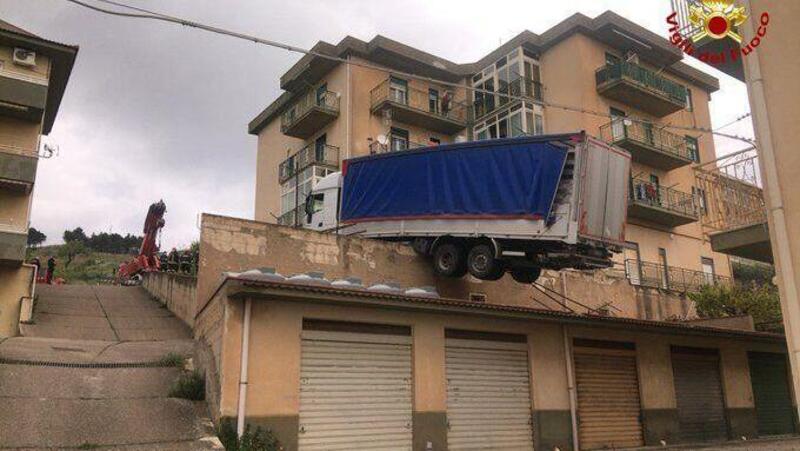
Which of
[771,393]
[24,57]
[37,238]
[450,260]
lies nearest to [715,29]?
[450,260]

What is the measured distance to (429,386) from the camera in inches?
544

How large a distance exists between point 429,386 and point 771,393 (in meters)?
14.5

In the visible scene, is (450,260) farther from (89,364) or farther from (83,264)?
(83,264)

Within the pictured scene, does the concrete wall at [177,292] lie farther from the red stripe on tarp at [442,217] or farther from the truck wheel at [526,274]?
the truck wheel at [526,274]

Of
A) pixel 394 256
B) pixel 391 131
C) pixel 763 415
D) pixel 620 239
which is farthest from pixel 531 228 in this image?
pixel 391 131

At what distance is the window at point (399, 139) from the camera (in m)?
33.1

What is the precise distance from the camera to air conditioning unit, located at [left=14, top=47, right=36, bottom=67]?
23.6 meters

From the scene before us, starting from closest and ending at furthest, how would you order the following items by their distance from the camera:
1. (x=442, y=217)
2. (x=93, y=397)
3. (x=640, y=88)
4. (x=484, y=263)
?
(x=93, y=397), (x=484, y=263), (x=442, y=217), (x=640, y=88)

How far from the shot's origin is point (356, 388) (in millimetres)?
13102

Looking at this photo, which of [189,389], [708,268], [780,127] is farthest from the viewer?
[708,268]

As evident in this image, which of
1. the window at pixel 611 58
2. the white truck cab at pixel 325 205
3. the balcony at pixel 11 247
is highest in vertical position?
the window at pixel 611 58

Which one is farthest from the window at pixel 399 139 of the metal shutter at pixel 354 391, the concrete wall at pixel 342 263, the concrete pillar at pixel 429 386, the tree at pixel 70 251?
the tree at pixel 70 251

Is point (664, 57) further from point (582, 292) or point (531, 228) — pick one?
point (531, 228)

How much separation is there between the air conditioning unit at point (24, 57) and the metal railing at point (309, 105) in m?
12.4
